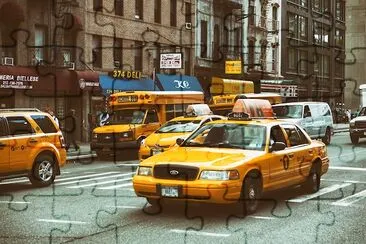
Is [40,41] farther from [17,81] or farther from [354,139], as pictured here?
[354,139]

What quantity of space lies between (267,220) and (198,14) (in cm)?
3184

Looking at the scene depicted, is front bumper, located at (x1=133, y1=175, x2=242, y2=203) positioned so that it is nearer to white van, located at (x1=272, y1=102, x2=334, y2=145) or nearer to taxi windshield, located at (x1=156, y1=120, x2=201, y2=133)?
taxi windshield, located at (x1=156, y1=120, x2=201, y2=133)

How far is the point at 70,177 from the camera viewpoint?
684 inches

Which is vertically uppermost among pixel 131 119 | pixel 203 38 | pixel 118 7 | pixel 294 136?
pixel 118 7

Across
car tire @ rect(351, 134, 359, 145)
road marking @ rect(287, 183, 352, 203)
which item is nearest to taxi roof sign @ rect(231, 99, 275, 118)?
car tire @ rect(351, 134, 359, 145)

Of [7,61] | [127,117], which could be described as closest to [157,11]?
[7,61]

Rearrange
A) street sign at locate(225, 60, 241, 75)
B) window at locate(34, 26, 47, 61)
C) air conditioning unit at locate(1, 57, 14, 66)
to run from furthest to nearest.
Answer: street sign at locate(225, 60, 241, 75)
window at locate(34, 26, 47, 61)
air conditioning unit at locate(1, 57, 14, 66)

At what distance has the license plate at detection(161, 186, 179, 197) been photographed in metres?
10.4

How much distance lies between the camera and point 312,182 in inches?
533

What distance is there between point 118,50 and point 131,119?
37.8 ft

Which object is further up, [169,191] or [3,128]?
[3,128]

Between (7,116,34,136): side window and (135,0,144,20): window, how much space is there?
21385 mm

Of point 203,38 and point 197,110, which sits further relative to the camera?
point 203,38

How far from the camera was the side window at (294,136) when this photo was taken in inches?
511
